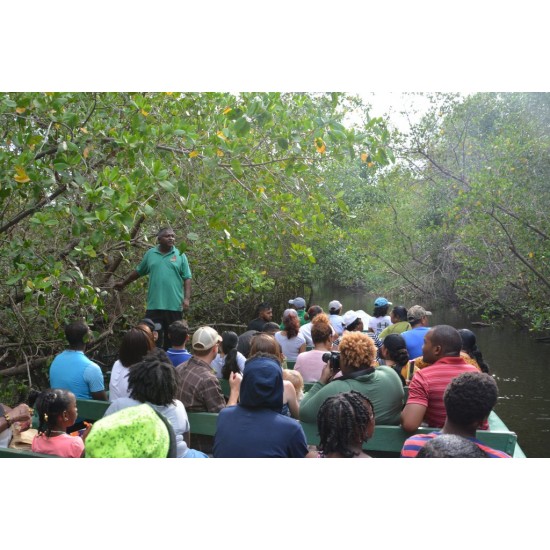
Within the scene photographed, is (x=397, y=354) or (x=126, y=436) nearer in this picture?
(x=126, y=436)

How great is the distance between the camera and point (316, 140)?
4387 mm

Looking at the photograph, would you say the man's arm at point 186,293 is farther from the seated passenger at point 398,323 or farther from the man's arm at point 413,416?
the man's arm at point 413,416

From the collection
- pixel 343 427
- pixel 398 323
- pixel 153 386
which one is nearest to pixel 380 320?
pixel 398 323

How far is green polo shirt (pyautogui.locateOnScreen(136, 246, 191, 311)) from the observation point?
587cm

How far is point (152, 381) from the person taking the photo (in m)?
3.25

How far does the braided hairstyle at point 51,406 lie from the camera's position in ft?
10.7

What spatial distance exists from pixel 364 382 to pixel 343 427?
107cm

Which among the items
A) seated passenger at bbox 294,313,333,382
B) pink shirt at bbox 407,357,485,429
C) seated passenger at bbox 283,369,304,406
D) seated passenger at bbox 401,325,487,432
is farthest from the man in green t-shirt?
pink shirt at bbox 407,357,485,429

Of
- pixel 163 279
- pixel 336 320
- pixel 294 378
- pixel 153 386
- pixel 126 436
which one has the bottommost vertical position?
pixel 336 320

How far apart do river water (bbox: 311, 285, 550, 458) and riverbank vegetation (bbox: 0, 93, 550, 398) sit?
0.69 metres

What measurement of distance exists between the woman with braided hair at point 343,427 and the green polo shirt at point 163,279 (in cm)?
332

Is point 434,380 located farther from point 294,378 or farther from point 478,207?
point 478,207

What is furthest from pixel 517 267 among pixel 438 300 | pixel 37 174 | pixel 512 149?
pixel 37 174

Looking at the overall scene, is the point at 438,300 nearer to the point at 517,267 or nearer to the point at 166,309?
the point at 517,267
